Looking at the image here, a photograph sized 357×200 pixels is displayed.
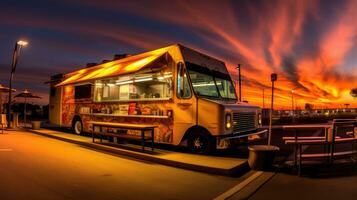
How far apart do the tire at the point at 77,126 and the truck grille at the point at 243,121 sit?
831cm

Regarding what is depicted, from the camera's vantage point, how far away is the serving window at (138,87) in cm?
1117

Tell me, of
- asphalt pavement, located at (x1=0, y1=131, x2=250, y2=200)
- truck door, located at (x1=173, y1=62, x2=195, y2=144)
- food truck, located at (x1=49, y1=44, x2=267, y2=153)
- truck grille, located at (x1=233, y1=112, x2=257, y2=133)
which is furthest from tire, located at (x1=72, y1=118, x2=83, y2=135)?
truck grille, located at (x1=233, y1=112, x2=257, y2=133)

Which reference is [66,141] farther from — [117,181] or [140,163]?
[117,181]

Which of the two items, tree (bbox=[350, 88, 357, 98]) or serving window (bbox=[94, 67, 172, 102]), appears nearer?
serving window (bbox=[94, 67, 172, 102])

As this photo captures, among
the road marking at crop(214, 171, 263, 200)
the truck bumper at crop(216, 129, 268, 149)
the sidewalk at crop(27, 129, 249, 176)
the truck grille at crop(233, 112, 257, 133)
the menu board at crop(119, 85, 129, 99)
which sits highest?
the menu board at crop(119, 85, 129, 99)

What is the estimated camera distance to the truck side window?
10.4 m

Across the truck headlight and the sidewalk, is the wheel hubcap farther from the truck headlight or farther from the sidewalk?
the truck headlight

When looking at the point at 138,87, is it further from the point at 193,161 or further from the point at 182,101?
the point at 193,161

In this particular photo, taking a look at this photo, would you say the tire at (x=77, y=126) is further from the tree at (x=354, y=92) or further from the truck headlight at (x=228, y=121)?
the tree at (x=354, y=92)

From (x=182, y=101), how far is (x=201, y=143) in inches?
55.6

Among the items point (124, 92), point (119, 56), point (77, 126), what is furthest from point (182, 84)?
point (77, 126)

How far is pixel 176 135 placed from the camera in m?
10.6

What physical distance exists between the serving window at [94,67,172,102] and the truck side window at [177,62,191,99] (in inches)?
16.8

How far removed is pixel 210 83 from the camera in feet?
36.8
